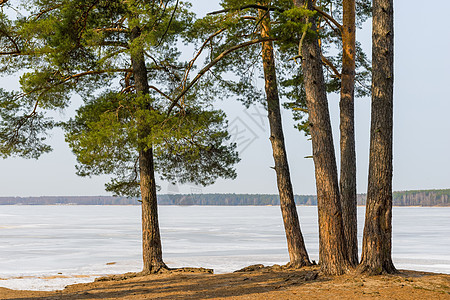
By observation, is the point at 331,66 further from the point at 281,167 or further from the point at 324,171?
the point at 324,171

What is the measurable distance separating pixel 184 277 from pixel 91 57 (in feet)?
19.8

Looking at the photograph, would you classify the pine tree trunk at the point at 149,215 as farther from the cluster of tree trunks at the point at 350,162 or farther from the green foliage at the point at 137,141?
the cluster of tree trunks at the point at 350,162

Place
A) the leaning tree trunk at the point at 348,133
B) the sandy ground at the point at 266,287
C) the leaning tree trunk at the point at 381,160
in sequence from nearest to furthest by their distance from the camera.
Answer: the sandy ground at the point at 266,287 → the leaning tree trunk at the point at 381,160 → the leaning tree trunk at the point at 348,133

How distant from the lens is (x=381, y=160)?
25.7 feet

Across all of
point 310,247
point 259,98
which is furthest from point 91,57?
point 310,247

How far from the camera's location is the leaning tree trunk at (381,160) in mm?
7754

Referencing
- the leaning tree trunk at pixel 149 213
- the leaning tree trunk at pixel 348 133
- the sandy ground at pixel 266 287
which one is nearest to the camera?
the sandy ground at pixel 266 287

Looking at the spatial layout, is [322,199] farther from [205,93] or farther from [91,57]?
[91,57]

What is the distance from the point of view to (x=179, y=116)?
1159 centimetres

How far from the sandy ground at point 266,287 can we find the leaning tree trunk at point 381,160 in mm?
360

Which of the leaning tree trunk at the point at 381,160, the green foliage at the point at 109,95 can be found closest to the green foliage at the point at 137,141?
the green foliage at the point at 109,95

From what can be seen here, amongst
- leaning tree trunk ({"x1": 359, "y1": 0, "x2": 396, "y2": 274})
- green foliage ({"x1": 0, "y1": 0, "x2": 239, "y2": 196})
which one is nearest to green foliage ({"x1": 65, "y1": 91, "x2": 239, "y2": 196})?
green foliage ({"x1": 0, "y1": 0, "x2": 239, "y2": 196})

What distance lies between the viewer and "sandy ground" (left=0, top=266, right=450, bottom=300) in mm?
6910

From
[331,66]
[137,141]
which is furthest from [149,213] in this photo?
[331,66]
